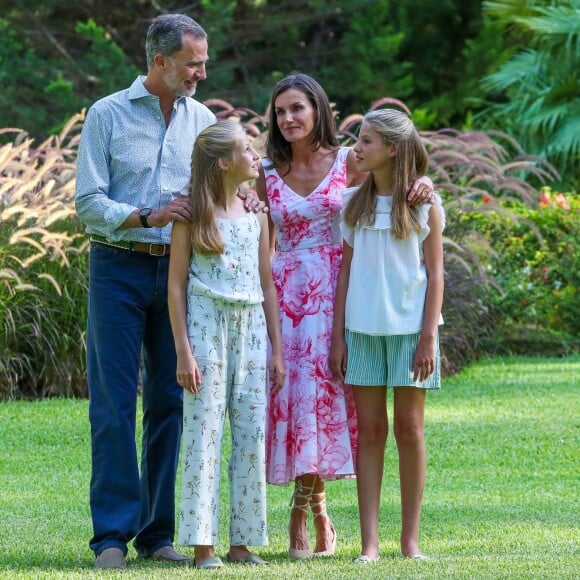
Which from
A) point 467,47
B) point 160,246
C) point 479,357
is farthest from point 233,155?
point 467,47

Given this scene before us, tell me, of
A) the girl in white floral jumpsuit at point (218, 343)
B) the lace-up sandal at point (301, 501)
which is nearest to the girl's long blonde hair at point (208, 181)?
the girl in white floral jumpsuit at point (218, 343)

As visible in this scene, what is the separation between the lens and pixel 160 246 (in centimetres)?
478

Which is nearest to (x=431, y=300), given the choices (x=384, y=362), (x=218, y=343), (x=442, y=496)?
(x=384, y=362)

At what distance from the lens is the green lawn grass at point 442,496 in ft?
15.0

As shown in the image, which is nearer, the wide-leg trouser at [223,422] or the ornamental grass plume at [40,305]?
the wide-leg trouser at [223,422]

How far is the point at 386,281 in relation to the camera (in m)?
4.70

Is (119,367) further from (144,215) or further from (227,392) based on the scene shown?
(144,215)

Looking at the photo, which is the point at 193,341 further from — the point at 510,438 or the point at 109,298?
the point at 510,438

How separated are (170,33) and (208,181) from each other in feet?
1.88

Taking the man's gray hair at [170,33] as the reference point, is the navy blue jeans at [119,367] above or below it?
below

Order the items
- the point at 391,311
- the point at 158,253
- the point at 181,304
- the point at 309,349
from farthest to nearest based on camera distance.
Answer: the point at 309,349 → the point at 158,253 → the point at 391,311 → the point at 181,304

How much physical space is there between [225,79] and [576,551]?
51.9 ft

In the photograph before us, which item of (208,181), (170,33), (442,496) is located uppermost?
(170,33)

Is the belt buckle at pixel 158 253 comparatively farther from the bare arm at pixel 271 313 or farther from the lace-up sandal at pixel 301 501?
the lace-up sandal at pixel 301 501
